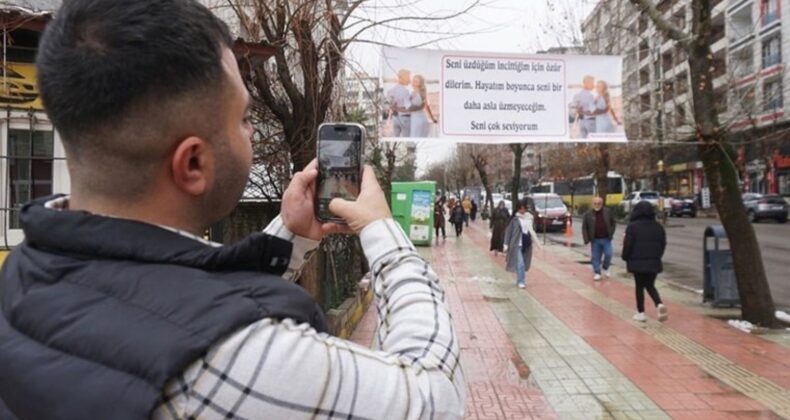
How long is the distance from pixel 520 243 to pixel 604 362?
5.87 m

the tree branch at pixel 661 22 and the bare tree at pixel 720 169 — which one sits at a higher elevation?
the tree branch at pixel 661 22

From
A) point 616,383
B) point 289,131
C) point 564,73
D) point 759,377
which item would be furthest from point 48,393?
point 759,377

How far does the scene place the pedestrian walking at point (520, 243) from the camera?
1223 cm

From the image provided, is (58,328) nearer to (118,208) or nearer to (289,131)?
(118,208)

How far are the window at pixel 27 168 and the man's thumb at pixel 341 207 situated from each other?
4951 millimetres

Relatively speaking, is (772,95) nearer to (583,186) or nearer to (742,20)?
(583,186)

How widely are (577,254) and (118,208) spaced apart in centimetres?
→ 1946

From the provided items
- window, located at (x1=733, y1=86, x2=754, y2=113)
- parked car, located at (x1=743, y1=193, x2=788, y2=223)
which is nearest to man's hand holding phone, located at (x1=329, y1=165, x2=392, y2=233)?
window, located at (x1=733, y1=86, x2=754, y2=113)

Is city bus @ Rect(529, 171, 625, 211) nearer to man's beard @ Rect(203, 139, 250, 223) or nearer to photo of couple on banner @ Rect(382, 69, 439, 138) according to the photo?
photo of couple on banner @ Rect(382, 69, 439, 138)

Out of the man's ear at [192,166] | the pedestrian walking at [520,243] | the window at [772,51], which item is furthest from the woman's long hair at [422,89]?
the window at [772,51]

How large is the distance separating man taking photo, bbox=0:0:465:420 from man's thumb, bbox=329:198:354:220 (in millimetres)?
196

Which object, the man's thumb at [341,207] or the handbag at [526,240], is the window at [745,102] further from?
the man's thumb at [341,207]

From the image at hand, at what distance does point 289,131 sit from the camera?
5730mm

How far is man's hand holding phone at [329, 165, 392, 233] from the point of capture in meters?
1.24
